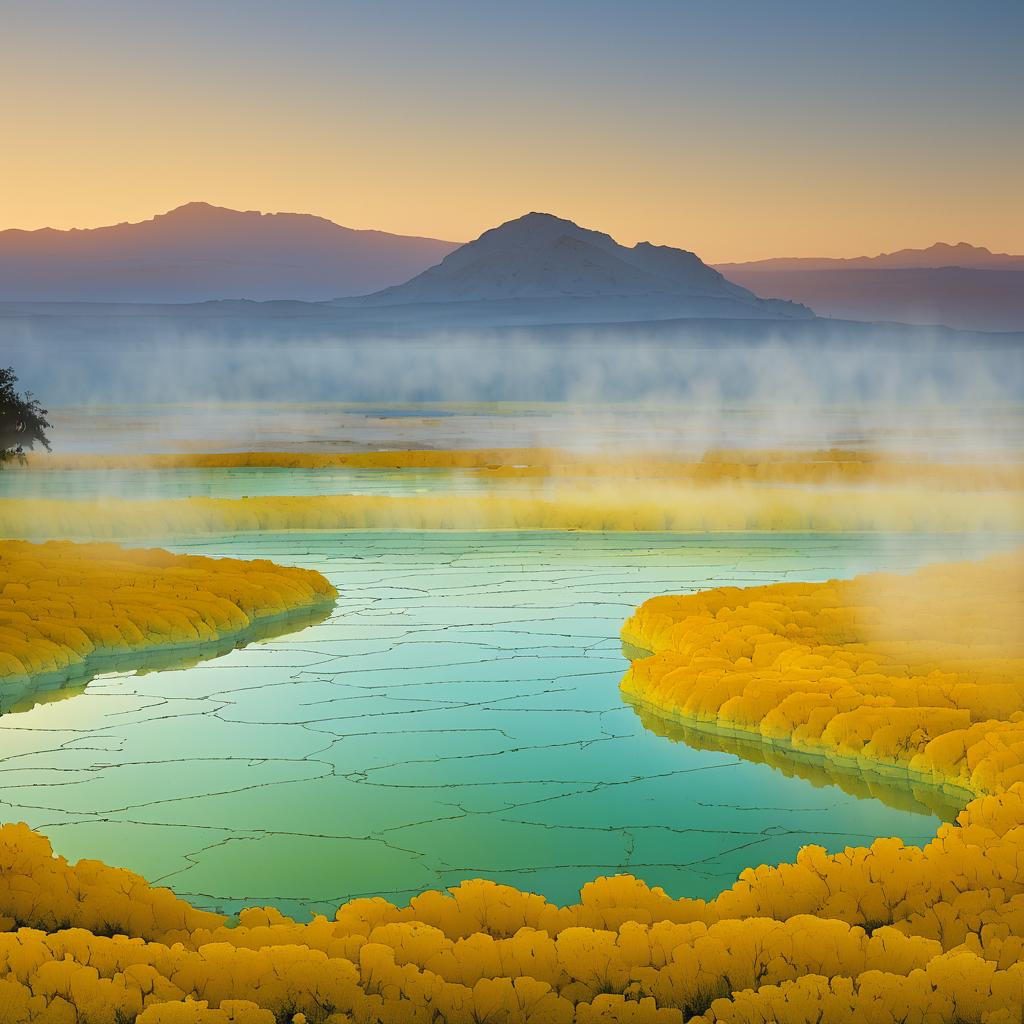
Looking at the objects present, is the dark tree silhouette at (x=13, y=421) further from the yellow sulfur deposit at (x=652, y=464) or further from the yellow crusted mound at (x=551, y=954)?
the yellow crusted mound at (x=551, y=954)

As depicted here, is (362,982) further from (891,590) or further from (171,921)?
(891,590)

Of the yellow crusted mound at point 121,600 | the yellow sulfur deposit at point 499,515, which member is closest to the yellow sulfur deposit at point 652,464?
the yellow sulfur deposit at point 499,515

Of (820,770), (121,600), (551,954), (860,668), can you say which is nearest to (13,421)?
(121,600)

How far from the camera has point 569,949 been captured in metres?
5.05

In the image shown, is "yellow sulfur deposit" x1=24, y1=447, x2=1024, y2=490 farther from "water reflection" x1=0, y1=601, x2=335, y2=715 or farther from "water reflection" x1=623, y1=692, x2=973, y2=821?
"water reflection" x1=623, y1=692, x2=973, y2=821

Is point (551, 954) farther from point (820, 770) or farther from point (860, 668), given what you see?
point (860, 668)

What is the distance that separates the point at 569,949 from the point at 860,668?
5981 mm

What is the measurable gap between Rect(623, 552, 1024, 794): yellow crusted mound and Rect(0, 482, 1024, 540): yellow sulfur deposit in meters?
10.1

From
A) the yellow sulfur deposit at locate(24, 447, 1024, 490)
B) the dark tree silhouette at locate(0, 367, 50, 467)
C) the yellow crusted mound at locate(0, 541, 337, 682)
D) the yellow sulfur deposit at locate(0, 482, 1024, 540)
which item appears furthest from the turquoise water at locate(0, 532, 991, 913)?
the yellow sulfur deposit at locate(24, 447, 1024, 490)

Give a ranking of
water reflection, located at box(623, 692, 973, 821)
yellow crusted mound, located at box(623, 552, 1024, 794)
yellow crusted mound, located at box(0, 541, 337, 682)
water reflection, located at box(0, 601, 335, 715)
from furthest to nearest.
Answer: yellow crusted mound, located at box(0, 541, 337, 682) < water reflection, located at box(0, 601, 335, 715) < yellow crusted mound, located at box(623, 552, 1024, 794) < water reflection, located at box(623, 692, 973, 821)

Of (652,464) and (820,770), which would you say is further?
(652,464)

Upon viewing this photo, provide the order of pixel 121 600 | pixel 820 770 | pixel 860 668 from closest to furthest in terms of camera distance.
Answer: pixel 820 770 < pixel 860 668 < pixel 121 600

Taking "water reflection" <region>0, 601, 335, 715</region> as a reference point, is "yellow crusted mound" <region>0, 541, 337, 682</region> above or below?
above

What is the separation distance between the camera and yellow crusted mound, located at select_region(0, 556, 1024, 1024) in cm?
470
